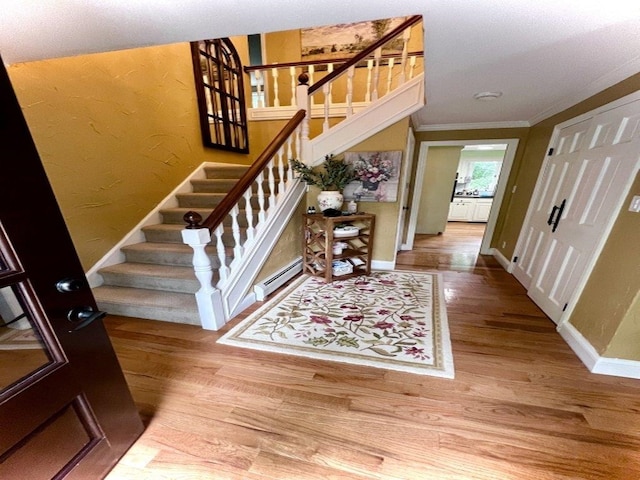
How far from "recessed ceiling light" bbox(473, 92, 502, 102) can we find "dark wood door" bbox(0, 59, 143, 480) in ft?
9.47

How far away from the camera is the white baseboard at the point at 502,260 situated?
324 centimetres

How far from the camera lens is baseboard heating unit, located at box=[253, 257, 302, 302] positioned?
239 centimetres

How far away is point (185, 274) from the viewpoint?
7.26 feet

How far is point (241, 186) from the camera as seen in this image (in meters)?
2.00

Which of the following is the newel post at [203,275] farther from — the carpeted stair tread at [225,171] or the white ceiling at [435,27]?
the carpeted stair tread at [225,171]

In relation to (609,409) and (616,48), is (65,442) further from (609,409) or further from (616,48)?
(616,48)

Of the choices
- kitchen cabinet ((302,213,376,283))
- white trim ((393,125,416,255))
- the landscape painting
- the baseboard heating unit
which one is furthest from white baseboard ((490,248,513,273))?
the landscape painting

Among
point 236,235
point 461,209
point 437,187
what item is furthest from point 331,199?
point 461,209

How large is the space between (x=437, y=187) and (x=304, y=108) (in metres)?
3.63

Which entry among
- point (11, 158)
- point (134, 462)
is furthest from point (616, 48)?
point (134, 462)

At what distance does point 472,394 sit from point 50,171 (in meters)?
3.37

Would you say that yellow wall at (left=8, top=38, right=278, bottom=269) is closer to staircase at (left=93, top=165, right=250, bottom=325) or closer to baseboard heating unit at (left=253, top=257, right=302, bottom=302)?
staircase at (left=93, top=165, right=250, bottom=325)

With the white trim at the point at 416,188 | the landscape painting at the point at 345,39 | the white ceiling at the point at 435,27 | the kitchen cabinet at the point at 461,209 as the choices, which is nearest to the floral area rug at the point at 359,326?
the white trim at the point at 416,188

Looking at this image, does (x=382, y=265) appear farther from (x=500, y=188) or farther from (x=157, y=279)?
(x=157, y=279)
